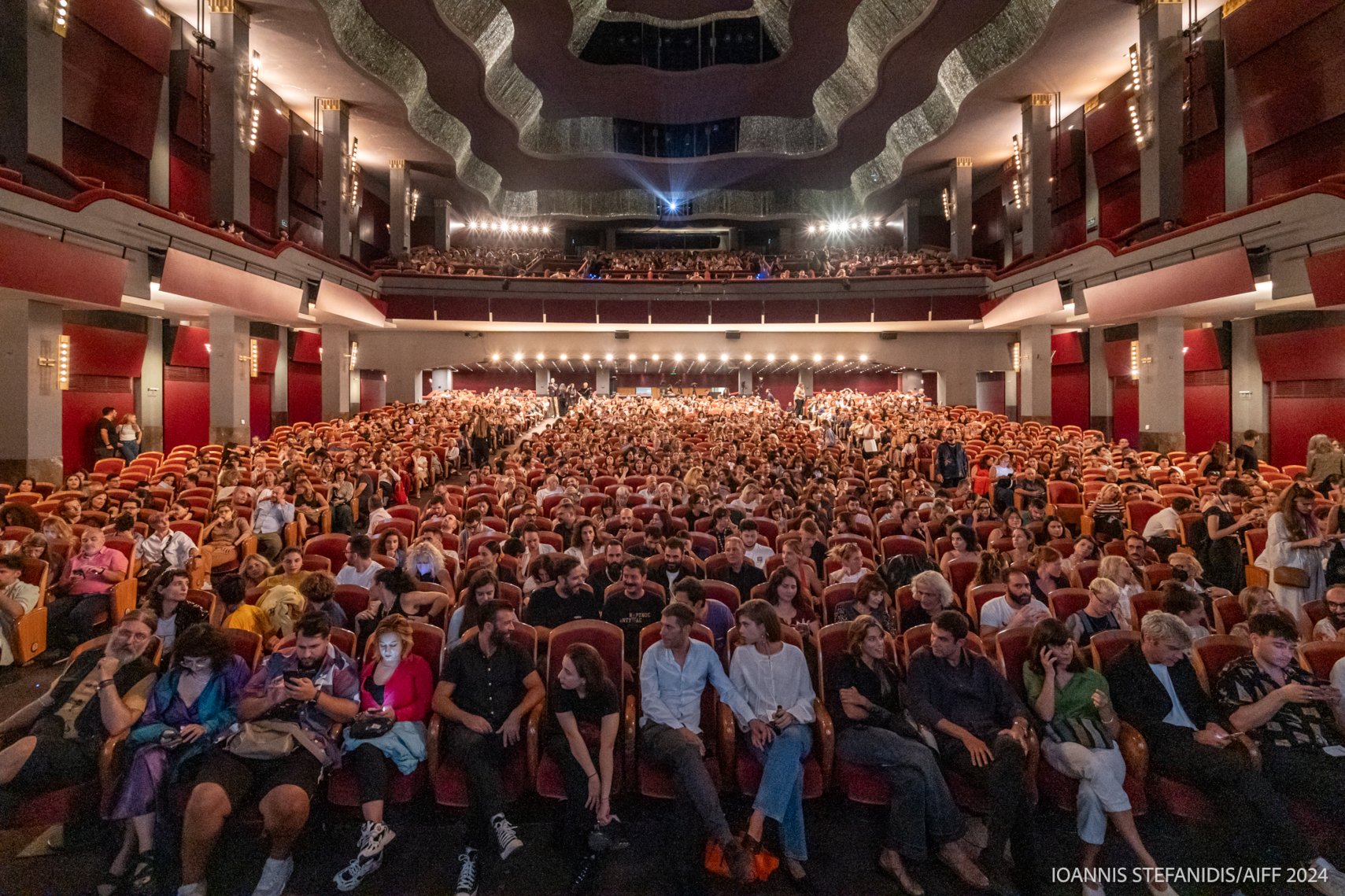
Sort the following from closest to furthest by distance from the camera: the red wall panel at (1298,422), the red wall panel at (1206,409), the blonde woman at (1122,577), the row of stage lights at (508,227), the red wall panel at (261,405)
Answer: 1. the blonde woman at (1122,577)
2. the red wall panel at (1298,422)
3. the red wall panel at (1206,409)
4. the red wall panel at (261,405)
5. the row of stage lights at (508,227)

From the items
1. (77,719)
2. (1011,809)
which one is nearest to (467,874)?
(77,719)

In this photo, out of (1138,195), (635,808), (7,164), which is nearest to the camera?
(635,808)

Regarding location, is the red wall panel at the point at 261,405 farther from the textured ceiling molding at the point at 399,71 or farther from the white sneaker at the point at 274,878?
A: the white sneaker at the point at 274,878

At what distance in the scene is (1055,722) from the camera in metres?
3.24

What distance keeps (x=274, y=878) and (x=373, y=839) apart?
38cm

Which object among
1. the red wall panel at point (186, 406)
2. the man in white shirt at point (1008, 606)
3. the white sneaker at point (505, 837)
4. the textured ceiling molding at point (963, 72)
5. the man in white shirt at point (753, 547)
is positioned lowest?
the white sneaker at point (505, 837)

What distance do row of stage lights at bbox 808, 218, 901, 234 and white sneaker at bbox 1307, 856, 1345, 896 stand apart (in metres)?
31.2

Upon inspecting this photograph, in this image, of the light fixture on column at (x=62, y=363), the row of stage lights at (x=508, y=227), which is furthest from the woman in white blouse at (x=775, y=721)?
the row of stage lights at (x=508, y=227)

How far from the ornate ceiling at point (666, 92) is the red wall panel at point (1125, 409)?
8.06m

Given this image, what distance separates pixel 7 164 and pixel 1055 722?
1439 centimetres

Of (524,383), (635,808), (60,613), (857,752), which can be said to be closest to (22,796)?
(635,808)

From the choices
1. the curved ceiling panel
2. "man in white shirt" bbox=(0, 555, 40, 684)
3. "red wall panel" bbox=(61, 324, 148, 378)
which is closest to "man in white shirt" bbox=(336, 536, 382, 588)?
"man in white shirt" bbox=(0, 555, 40, 684)

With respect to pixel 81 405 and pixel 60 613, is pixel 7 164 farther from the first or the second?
pixel 60 613

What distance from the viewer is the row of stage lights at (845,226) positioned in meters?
31.2
